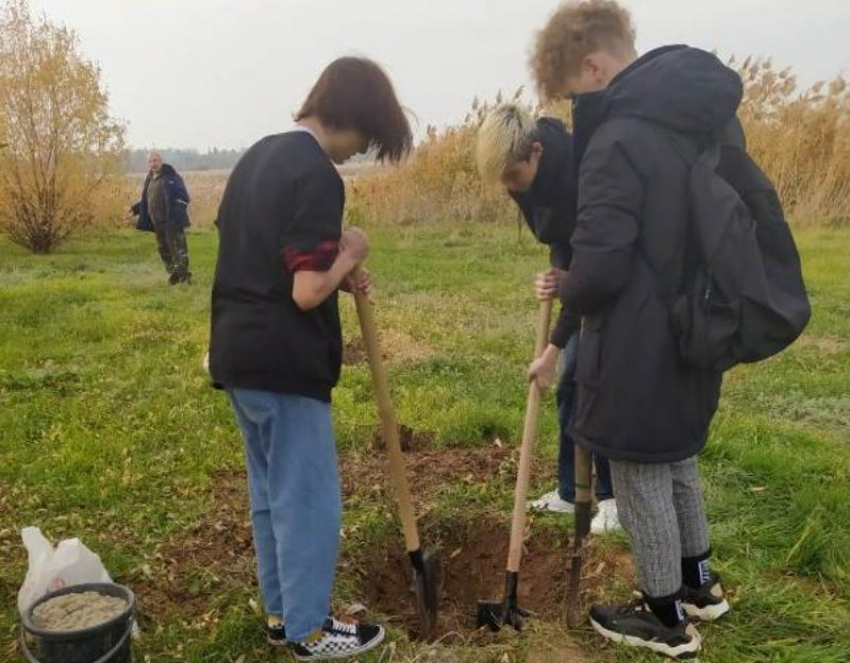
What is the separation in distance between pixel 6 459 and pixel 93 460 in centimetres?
53

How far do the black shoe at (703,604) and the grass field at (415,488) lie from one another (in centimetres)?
6

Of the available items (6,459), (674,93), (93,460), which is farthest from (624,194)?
(6,459)

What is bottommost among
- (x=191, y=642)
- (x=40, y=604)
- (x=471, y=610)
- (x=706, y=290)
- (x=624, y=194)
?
(x=471, y=610)

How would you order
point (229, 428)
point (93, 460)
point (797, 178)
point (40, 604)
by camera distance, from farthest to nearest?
point (797, 178)
point (229, 428)
point (93, 460)
point (40, 604)

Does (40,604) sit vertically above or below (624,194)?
below

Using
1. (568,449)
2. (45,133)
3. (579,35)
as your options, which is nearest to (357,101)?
(579,35)

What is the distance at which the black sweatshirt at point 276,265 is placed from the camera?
2391mm

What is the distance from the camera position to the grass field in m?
3.09

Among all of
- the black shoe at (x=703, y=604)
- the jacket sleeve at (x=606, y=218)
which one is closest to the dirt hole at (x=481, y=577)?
Result: the black shoe at (x=703, y=604)


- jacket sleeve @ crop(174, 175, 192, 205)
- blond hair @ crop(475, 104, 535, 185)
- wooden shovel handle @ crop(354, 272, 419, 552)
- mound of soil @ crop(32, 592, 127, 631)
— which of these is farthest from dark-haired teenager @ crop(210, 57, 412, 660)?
jacket sleeve @ crop(174, 175, 192, 205)

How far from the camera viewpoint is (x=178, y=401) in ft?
19.8

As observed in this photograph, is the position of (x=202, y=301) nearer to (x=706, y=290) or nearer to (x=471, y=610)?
(x=471, y=610)

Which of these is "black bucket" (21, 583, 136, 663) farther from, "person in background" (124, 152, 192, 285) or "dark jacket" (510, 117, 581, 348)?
"person in background" (124, 152, 192, 285)

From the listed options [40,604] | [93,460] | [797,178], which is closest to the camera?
[40,604]
